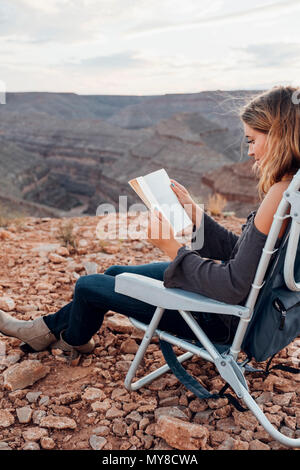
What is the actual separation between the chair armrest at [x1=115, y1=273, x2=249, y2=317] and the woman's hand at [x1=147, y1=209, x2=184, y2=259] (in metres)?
0.15

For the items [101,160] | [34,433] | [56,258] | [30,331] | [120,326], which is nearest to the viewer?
[34,433]

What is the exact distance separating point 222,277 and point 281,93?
655 mm

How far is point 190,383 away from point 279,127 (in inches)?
41.4

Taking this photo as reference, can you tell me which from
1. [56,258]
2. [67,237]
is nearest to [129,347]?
[56,258]

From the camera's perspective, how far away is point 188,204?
1.98m

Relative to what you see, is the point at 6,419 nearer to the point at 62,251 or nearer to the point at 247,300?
the point at 247,300

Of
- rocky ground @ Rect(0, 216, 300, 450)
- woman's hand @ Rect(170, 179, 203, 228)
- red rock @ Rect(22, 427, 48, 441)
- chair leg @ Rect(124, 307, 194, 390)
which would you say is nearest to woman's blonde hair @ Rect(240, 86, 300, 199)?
woman's hand @ Rect(170, 179, 203, 228)

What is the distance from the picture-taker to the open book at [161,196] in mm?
1589

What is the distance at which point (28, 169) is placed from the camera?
56.1m

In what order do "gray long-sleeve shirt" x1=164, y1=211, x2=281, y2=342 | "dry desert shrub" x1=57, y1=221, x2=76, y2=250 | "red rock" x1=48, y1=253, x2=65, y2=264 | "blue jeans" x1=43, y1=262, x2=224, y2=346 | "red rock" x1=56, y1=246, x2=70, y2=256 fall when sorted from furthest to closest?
"dry desert shrub" x1=57, y1=221, x2=76, y2=250
"red rock" x1=56, y1=246, x2=70, y2=256
"red rock" x1=48, y1=253, x2=65, y2=264
"blue jeans" x1=43, y1=262, x2=224, y2=346
"gray long-sleeve shirt" x1=164, y1=211, x2=281, y2=342

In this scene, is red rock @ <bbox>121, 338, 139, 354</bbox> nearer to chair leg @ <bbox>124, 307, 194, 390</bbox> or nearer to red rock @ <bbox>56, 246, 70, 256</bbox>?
chair leg @ <bbox>124, 307, 194, 390</bbox>

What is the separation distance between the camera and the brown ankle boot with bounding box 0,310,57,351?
6.87 feet
